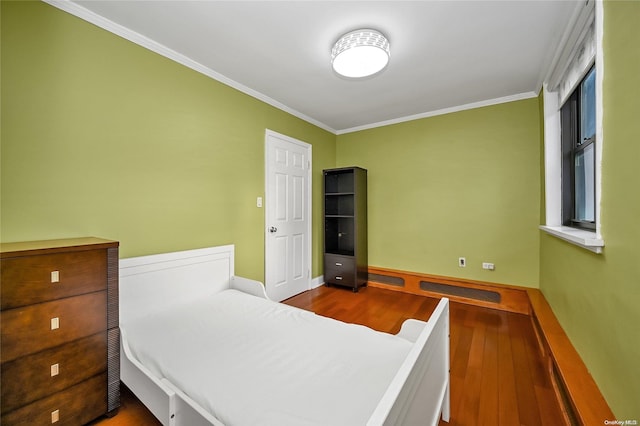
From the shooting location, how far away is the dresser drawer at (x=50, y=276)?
1.11 meters

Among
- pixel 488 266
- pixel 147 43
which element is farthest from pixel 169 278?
pixel 488 266

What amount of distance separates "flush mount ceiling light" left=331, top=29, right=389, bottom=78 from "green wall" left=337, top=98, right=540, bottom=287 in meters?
1.75

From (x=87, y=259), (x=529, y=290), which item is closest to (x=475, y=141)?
(x=529, y=290)

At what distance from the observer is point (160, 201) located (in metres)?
2.03

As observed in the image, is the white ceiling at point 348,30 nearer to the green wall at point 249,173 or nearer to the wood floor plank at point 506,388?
the green wall at point 249,173

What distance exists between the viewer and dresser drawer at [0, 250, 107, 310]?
3.66 ft

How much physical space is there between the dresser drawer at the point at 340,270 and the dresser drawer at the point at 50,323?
2677 mm

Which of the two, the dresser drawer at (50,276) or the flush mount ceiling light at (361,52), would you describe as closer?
the dresser drawer at (50,276)

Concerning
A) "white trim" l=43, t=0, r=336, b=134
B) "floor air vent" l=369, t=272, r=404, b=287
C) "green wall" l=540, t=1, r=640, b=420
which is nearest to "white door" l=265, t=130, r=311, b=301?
"white trim" l=43, t=0, r=336, b=134

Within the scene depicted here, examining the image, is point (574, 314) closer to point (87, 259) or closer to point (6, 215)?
point (87, 259)

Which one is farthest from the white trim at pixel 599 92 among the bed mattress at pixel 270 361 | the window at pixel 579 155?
the bed mattress at pixel 270 361

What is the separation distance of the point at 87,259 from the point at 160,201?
30.5 inches

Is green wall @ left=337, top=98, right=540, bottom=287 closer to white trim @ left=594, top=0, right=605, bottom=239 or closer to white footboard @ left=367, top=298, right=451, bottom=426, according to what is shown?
white trim @ left=594, top=0, right=605, bottom=239

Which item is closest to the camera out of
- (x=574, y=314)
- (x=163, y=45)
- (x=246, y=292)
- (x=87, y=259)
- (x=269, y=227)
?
(x=87, y=259)
